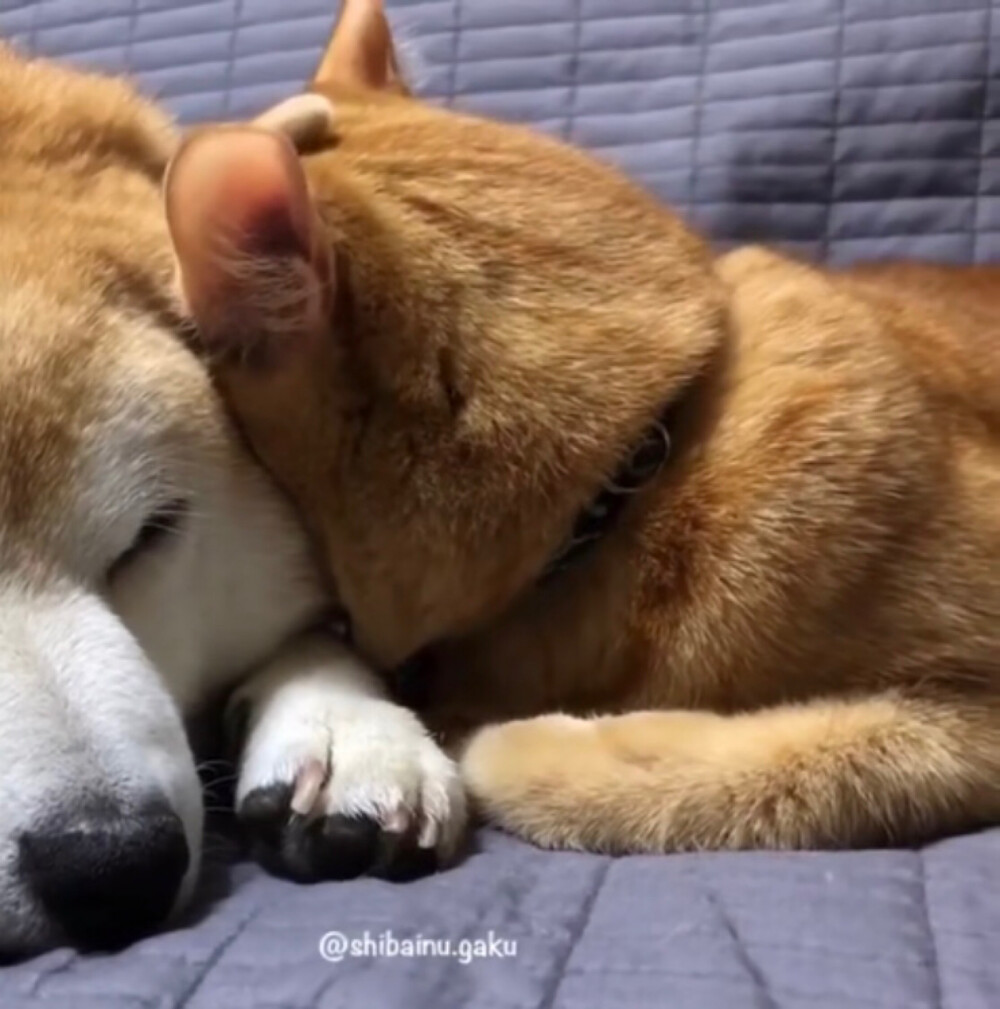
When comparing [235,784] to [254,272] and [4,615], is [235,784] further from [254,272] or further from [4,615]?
[254,272]

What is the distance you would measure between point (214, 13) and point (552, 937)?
5.02 feet

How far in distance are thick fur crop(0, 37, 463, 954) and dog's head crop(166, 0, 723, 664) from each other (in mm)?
45

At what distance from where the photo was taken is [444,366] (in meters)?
1.16

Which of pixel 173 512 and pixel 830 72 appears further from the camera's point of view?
pixel 830 72

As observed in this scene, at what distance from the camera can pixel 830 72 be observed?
1.92 m

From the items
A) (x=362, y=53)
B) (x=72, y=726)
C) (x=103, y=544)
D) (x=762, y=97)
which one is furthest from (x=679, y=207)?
(x=72, y=726)

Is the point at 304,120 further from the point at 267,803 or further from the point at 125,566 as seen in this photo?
the point at 267,803

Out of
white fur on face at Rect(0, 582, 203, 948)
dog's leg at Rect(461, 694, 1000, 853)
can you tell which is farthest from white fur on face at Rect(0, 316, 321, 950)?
dog's leg at Rect(461, 694, 1000, 853)

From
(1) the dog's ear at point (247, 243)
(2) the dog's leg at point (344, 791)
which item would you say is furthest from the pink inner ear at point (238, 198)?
(2) the dog's leg at point (344, 791)

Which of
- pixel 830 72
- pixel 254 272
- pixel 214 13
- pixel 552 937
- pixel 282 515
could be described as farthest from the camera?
pixel 214 13

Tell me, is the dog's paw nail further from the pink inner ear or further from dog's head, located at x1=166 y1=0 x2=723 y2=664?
the pink inner ear

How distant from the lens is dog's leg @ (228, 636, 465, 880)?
1.05 meters

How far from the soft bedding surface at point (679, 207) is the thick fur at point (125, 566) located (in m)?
0.07

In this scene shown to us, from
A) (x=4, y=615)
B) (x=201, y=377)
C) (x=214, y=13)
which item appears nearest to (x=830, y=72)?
(x=214, y=13)
